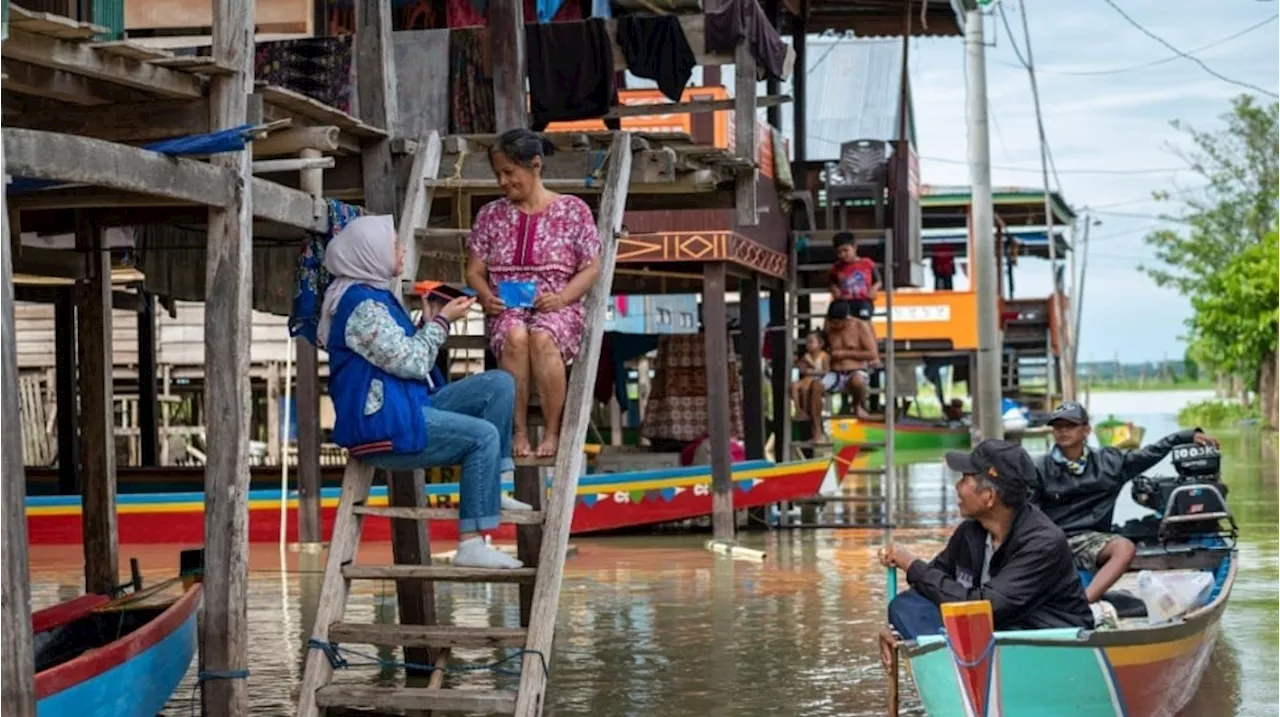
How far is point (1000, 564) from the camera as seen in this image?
759cm

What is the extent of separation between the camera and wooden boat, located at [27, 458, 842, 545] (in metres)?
17.5

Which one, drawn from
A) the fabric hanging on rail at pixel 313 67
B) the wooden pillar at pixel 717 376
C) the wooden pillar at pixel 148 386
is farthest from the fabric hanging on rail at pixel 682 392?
the fabric hanging on rail at pixel 313 67

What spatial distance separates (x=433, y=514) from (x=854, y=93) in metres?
18.3

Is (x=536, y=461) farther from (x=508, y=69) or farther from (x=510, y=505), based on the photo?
(x=508, y=69)

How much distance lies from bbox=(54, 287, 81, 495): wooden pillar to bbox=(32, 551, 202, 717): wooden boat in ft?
17.2

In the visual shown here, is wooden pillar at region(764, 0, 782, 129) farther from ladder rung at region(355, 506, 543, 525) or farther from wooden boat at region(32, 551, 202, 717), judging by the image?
ladder rung at region(355, 506, 543, 525)

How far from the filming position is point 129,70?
7.20 meters

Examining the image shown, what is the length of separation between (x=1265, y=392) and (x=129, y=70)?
36581 mm

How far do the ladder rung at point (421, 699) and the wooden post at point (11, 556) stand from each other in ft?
5.03

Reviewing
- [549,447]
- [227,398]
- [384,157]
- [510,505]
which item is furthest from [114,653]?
[384,157]

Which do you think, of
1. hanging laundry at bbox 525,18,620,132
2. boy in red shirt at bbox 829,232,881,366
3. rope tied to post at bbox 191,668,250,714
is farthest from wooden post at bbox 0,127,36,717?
boy in red shirt at bbox 829,232,881,366

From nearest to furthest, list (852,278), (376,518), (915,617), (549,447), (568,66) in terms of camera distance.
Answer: (915,617) < (549,447) < (568,66) < (376,518) < (852,278)

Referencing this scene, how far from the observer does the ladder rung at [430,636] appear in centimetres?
757

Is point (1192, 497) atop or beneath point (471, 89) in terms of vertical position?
beneath
